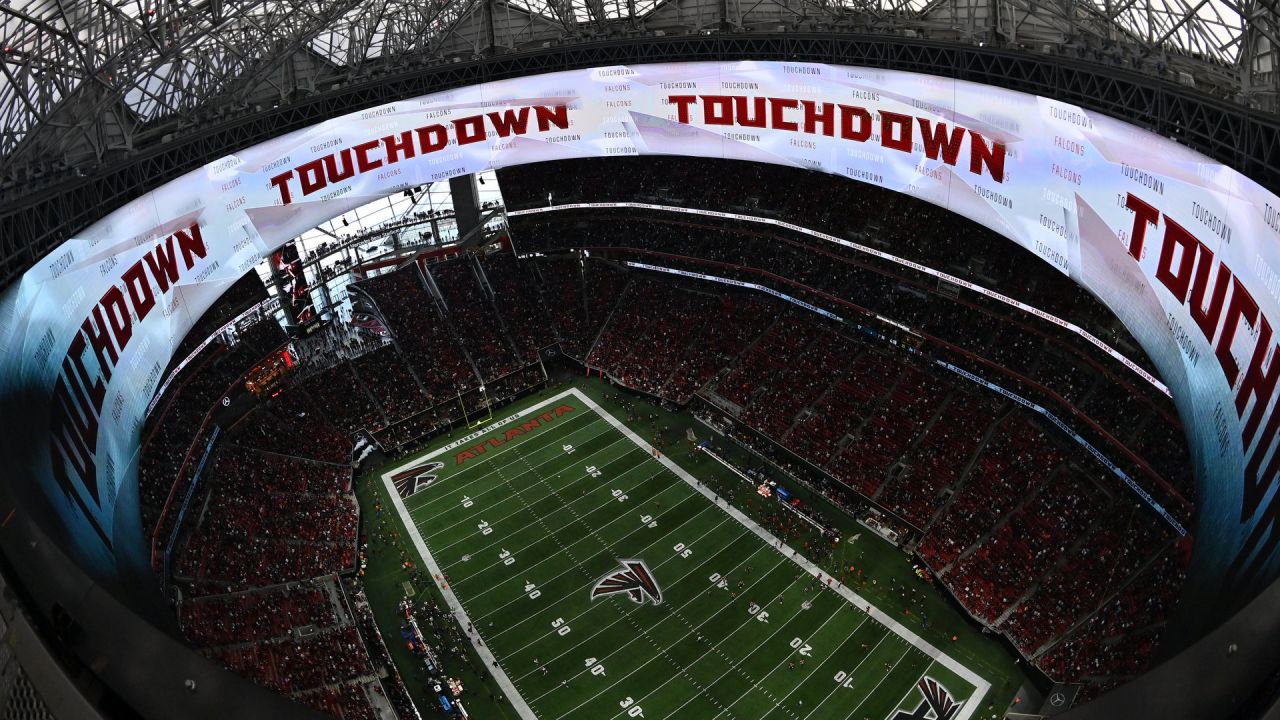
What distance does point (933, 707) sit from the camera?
97.1 ft

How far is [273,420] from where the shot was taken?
42250mm

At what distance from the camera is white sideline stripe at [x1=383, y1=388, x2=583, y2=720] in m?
31.1

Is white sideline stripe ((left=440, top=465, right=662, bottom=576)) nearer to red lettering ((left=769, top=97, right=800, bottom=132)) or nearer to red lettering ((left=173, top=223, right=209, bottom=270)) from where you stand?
red lettering ((left=769, top=97, right=800, bottom=132))

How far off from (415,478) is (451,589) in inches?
286

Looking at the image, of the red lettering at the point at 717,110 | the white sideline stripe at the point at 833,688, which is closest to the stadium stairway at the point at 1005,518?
the white sideline stripe at the point at 833,688

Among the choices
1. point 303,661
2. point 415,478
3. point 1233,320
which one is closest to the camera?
point 1233,320

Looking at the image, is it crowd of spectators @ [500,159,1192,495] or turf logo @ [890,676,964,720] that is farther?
crowd of spectators @ [500,159,1192,495]

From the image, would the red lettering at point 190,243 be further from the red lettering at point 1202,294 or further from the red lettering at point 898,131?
the red lettering at point 1202,294

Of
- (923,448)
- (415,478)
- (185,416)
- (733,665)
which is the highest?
(185,416)

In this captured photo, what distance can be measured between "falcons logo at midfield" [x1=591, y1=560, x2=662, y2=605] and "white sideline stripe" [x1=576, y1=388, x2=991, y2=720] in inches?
180

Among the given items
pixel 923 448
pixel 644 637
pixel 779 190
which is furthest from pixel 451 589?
pixel 779 190

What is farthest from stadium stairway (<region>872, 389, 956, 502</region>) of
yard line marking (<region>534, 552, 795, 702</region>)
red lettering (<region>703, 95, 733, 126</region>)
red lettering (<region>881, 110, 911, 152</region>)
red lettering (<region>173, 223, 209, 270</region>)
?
red lettering (<region>173, 223, 209, 270</region>)

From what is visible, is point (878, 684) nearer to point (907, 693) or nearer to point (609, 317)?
point (907, 693)

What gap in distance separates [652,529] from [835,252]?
1490cm
